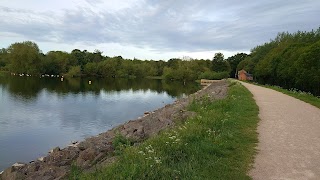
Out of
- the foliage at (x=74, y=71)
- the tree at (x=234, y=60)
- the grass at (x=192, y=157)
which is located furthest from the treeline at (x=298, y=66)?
the foliage at (x=74, y=71)

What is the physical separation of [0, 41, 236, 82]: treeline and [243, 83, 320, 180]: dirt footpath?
91.5 m

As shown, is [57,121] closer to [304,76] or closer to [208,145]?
[208,145]

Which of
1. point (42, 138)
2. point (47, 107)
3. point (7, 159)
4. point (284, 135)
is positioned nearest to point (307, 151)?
point (284, 135)

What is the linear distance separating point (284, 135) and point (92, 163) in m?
6.41

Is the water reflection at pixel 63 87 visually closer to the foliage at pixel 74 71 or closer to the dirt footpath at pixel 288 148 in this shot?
the dirt footpath at pixel 288 148

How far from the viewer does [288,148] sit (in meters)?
9.51

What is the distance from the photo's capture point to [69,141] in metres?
19.8

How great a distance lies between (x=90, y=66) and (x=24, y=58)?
26.3 m

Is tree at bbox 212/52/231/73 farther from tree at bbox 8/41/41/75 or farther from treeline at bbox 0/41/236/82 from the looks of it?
tree at bbox 8/41/41/75

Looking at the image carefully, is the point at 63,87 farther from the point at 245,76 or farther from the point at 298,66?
the point at 245,76

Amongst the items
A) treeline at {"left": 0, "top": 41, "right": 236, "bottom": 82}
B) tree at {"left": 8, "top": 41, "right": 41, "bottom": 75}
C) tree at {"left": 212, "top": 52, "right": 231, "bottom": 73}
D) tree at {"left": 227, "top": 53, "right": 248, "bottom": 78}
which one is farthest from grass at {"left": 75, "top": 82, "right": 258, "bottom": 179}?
tree at {"left": 227, "top": 53, "right": 248, "bottom": 78}

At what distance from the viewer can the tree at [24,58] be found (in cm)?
10747

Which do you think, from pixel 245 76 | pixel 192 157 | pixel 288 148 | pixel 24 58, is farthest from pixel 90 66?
pixel 192 157

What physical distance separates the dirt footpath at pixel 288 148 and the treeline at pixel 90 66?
91530 mm
